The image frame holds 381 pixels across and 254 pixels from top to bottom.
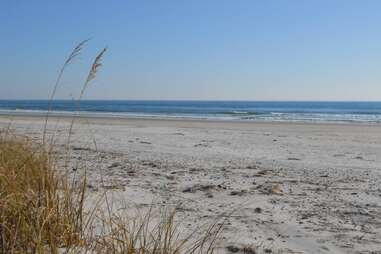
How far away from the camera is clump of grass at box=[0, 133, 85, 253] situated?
2355mm

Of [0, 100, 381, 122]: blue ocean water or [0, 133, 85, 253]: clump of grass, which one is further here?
[0, 100, 381, 122]: blue ocean water

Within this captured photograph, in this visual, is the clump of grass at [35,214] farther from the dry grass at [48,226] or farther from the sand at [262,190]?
the sand at [262,190]

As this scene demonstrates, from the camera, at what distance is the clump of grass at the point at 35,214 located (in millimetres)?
2355

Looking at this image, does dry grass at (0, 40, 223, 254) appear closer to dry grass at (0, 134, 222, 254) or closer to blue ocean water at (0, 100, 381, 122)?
dry grass at (0, 134, 222, 254)

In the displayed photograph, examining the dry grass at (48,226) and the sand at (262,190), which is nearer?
the dry grass at (48,226)

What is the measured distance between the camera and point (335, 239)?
11.9 ft

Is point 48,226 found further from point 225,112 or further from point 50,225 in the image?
point 225,112

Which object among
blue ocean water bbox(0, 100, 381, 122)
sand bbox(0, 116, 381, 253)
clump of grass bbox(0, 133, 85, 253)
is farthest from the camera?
blue ocean water bbox(0, 100, 381, 122)

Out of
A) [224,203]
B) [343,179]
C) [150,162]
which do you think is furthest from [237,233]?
[150,162]

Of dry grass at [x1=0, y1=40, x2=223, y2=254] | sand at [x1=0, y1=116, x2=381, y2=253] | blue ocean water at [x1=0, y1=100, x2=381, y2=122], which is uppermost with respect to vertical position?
dry grass at [x1=0, y1=40, x2=223, y2=254]

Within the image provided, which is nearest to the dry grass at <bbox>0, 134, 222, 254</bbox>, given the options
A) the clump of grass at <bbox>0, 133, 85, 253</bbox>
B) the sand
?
the clump of grass at <bbox>0, 133, 85, 253</bbox>

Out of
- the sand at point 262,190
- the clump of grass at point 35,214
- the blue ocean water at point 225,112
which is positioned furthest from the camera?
the blue ocean water at point 225,112

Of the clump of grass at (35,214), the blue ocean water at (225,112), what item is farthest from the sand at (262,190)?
the blue ocean water at (225,112)

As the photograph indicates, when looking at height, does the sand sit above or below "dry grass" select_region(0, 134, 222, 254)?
below
